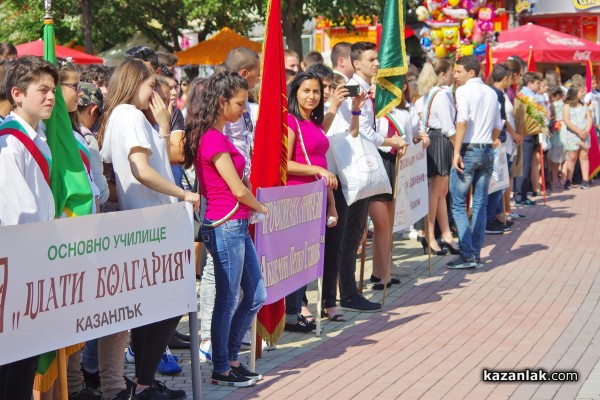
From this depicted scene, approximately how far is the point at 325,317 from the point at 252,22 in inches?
871

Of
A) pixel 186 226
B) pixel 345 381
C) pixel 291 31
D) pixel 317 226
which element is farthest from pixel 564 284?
pixel 291 31

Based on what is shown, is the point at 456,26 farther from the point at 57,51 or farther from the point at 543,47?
the point at 543,47

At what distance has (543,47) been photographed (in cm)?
2294

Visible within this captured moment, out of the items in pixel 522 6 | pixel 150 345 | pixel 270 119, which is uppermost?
pixel 522 6

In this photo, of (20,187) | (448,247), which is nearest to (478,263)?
(448,247)

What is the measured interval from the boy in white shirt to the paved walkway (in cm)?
169

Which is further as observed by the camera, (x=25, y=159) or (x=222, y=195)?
(x=222, y=195)

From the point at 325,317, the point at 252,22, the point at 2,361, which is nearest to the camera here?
the point at 2,361

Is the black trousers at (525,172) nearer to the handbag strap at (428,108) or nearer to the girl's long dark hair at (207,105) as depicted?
the handbag strap at (428,108)

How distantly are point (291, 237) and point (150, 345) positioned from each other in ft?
5.61

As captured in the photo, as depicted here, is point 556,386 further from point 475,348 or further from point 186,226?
point 186,226

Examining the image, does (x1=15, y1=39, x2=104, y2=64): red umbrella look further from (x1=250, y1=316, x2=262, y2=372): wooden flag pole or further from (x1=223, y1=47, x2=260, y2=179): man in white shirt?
(x1=250, y1=316, x2=262, y2=372): wooden flag pole

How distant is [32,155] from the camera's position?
500 centimetres

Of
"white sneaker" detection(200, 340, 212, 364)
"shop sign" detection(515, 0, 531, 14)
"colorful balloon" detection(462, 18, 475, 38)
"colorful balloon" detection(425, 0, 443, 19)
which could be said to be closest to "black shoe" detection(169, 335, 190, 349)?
"white sneaker" detection(200, 340, 212, 364)
